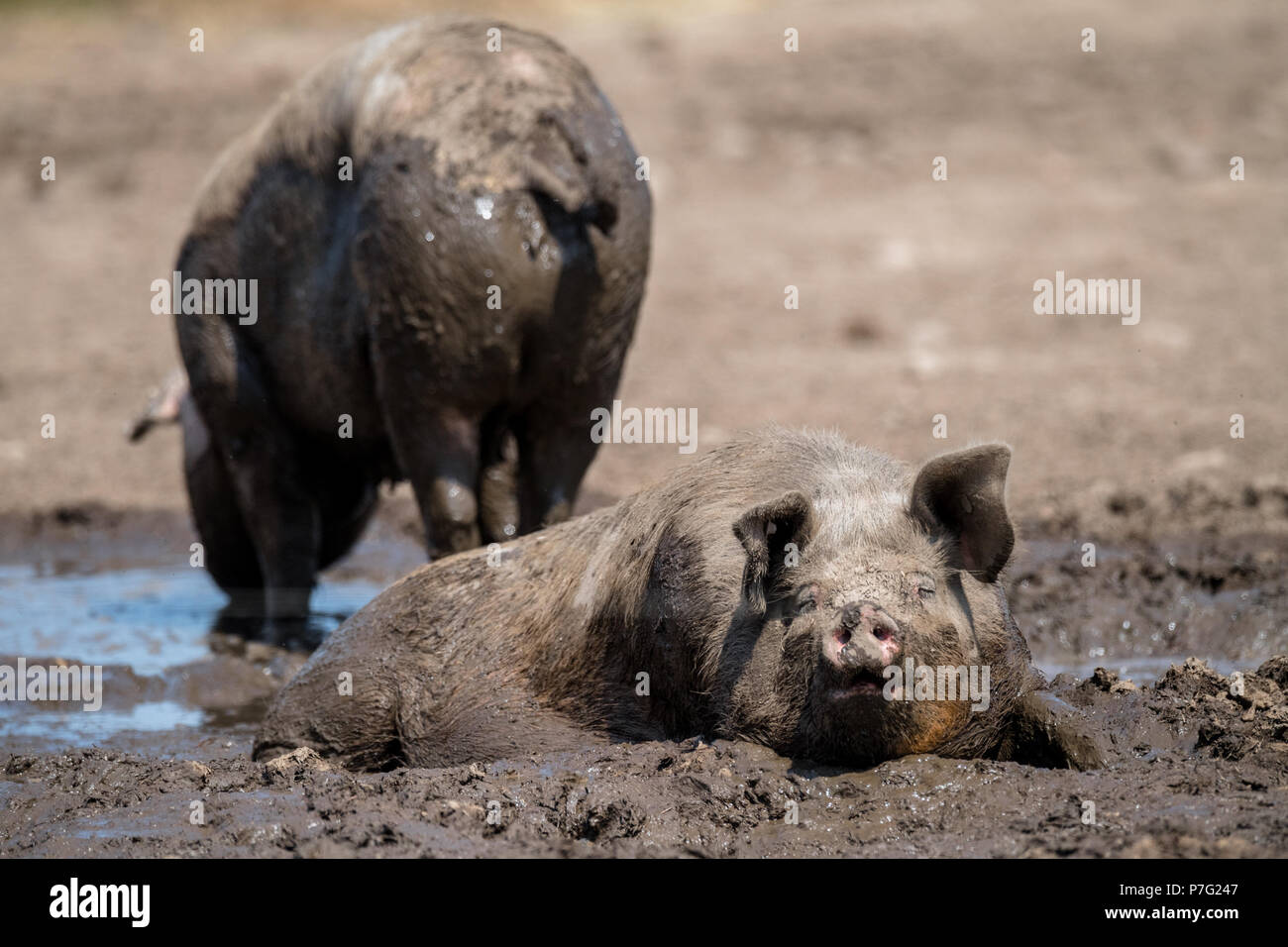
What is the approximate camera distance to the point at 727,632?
4832 millimetres

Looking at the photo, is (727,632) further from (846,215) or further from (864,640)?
(846,215)

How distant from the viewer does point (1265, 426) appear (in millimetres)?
10938

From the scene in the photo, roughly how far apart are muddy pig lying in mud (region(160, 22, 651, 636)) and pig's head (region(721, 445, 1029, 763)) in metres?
2.32

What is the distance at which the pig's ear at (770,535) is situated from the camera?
455 cm

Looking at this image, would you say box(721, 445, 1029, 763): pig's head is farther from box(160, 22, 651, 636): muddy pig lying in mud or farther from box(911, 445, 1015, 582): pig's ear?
box(160, 22, 651, 636): muddy pig lying in mud

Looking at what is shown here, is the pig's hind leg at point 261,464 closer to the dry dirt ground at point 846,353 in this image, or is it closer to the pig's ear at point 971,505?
the dry dirt ground at point 846,353

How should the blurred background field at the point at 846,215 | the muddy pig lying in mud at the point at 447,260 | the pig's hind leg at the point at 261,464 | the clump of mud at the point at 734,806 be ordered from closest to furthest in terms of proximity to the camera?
1. the clump of mud at the point at 734,806
2. the muddy pig lying in mud at the point at 447,260
3. the pig's hind leg at the point at 261,464
4. the blurred background field at the point at 846,215

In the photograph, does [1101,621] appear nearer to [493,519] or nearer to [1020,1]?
[493,519]

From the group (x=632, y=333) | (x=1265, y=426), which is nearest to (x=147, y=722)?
(x=632, y=333)

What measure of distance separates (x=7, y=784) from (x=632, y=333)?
10.5ft

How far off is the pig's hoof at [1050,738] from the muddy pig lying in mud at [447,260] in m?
2.81

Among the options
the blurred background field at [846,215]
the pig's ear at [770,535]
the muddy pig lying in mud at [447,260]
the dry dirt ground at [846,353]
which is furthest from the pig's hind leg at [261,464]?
the pig's ear at [770,535]

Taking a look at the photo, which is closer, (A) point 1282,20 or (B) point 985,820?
(B) point 985,820

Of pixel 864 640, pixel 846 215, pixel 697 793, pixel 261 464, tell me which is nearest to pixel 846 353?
pixel 846 215
